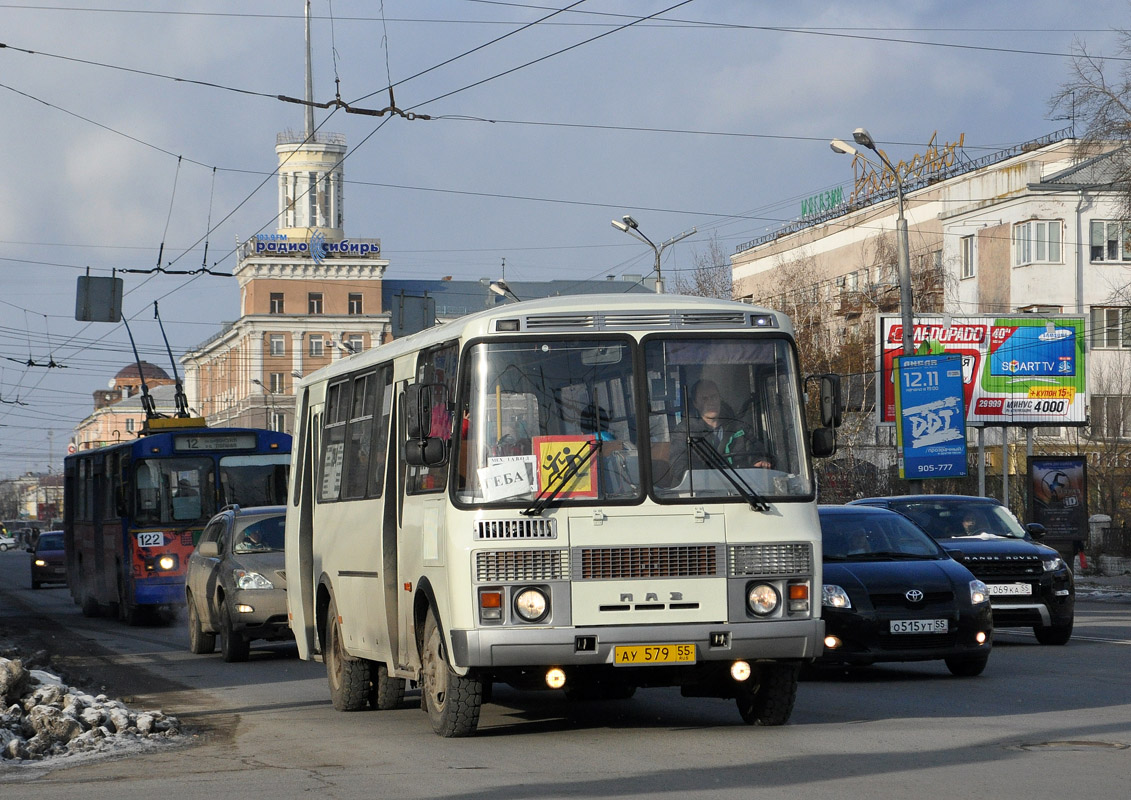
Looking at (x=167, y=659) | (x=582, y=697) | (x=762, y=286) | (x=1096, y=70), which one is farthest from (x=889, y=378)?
(x=762, y=286)

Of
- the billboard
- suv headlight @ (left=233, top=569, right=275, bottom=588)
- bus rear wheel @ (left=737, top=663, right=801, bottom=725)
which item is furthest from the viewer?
the billboard

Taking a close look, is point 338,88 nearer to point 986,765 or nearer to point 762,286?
point 986,765

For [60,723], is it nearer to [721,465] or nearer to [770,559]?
[721,465]

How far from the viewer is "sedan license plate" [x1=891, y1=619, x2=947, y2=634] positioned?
1401 cm

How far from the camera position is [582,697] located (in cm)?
1115

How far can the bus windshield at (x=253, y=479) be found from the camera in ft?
90.3

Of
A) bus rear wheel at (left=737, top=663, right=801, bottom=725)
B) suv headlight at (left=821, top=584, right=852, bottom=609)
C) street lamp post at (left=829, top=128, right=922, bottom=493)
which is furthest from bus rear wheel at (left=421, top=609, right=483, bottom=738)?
street lamp post at (left=829, top=128, right=922, bottom=493)

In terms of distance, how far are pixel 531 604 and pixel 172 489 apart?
60.8 feet

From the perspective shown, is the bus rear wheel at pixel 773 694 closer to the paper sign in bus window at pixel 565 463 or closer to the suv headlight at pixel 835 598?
the paper sign in bus window at pixel 565 463

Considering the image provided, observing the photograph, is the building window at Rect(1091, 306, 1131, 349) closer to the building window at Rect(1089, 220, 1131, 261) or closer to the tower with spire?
the building window at Rect(1089, 220, 1131, 261)

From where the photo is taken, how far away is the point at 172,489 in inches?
1086

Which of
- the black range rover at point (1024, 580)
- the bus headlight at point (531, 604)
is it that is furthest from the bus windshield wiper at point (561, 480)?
the black range rover at point (1024, 580)

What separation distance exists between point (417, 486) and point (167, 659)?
957 cm

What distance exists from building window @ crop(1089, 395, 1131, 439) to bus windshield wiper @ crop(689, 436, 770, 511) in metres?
54.2
